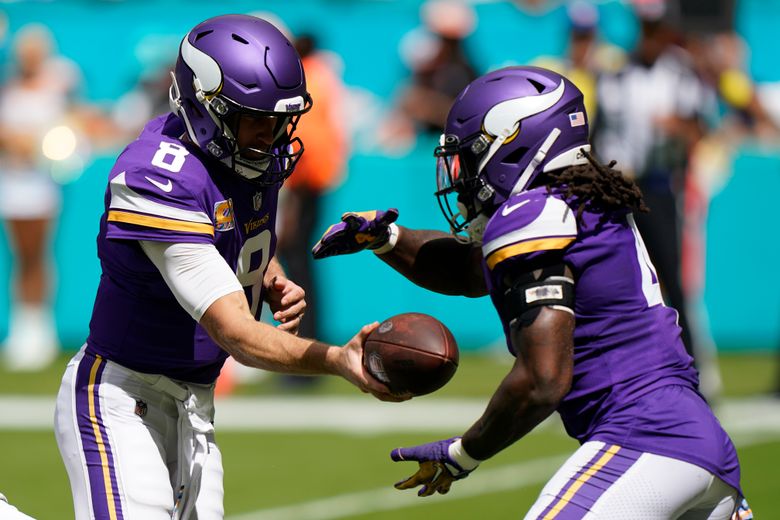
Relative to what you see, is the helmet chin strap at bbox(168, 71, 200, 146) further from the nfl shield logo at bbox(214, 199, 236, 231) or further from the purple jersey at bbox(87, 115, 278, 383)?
the nfl shield logo at bbox(214, 199, 236, 231)

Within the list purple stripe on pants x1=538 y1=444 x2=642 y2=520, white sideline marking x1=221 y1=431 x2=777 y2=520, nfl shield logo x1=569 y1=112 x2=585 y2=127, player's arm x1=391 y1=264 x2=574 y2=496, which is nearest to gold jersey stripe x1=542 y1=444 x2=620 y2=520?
purple stripe on pants x1=538 y1=444 x2=642 y2=520

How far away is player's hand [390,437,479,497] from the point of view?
376 centimetres

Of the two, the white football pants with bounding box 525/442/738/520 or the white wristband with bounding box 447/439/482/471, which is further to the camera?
the white wristband with bounding box 447/439/482/471

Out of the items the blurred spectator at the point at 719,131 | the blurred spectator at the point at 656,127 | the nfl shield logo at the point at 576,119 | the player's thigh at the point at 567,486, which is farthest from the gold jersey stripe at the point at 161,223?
the blurred spectator at the point at 719,131

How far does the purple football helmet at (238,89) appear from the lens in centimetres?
396

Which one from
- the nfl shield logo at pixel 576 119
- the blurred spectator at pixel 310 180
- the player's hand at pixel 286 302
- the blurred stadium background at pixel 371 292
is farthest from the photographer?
the blurred spectator at pixel 310 180

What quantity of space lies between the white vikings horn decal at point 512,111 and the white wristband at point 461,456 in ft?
2.93

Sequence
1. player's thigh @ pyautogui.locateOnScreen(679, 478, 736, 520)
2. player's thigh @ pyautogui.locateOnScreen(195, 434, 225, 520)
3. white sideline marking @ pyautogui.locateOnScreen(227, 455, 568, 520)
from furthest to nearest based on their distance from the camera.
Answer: white sideline marking @ pyautogui.locateOnScreen(227, 455, 568, 520) < player's thigh @ pyautogui.locateOnScreen(195, 434, 225, 520) < player's thigh @ pyautogui.locateOnScreen(679, 478, 736, 520)

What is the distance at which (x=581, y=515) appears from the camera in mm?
3465

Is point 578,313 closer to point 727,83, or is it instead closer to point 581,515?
point 581,515

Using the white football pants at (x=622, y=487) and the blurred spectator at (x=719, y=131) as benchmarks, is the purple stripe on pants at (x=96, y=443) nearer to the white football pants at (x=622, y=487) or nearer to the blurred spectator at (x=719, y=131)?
the white football pants at (x=622, y=487)

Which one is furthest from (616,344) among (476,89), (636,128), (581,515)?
(636,128)

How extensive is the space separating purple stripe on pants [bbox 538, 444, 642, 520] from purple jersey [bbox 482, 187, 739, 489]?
4 cm

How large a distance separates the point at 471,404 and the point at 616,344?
505cm
